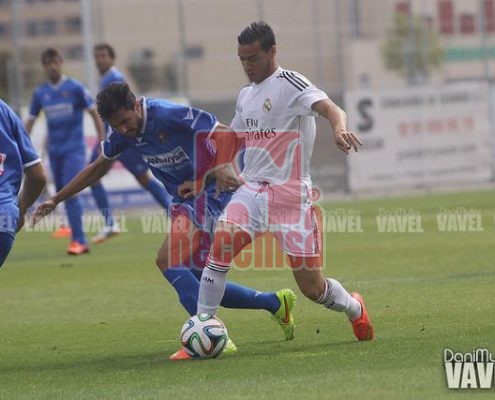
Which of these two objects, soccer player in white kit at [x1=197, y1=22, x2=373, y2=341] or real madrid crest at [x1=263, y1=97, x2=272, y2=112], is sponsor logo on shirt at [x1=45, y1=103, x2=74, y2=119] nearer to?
soccer player in white kit at [x1=197, y1=22, x2=373, y2=341]

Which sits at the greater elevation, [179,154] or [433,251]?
[179,154]

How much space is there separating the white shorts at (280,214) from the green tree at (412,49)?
844 inches

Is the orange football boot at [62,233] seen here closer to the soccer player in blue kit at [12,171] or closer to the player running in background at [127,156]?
the player running in background at [127,156]

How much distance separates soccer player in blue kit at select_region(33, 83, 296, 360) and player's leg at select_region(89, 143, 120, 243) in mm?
8737

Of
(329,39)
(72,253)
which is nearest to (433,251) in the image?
(72,253)

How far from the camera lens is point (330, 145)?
25.8m

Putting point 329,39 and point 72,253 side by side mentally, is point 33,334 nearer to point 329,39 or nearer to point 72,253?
point 72,253

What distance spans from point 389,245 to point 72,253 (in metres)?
4.01

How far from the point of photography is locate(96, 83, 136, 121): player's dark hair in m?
8.07

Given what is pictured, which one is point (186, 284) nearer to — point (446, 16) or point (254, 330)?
point (254, 330)

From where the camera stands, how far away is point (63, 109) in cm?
1694

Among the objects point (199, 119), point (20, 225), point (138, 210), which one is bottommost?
point (138, 210)

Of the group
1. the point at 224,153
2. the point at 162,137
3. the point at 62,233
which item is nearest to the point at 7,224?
the point at 162,137

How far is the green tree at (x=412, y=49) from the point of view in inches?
1166
